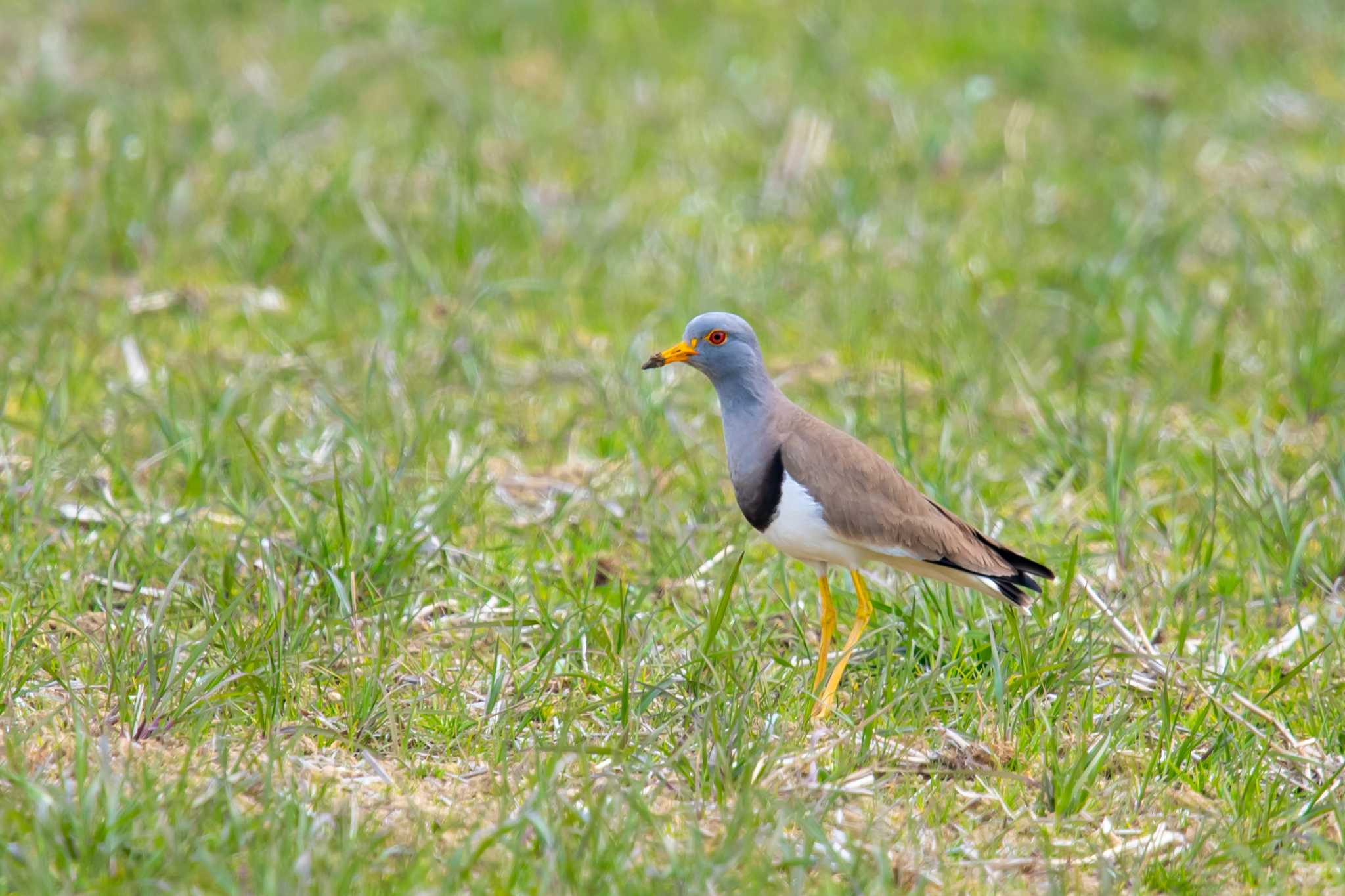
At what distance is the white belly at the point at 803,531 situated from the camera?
4.07m

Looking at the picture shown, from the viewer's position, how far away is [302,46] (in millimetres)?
9555

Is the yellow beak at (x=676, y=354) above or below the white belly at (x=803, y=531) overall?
above

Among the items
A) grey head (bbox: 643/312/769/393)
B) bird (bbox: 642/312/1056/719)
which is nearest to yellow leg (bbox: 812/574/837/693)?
bird (bbox: 642/312/1056/719)

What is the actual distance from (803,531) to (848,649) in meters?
0.34

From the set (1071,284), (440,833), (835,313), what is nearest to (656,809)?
(440,833)

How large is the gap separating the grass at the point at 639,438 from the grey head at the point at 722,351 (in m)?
0.70

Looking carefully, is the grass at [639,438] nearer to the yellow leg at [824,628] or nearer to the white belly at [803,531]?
the yellow leg at [824,628]

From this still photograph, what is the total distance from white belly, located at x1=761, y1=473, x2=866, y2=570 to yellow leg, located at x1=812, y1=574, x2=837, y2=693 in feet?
0.55

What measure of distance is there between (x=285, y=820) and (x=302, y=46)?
23.8 feet

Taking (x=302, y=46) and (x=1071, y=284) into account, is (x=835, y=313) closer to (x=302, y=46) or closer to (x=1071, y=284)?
(x=1071, y=284)

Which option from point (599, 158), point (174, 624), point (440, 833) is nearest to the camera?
point (440, 833)

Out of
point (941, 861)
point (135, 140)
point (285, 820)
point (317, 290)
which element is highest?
point (135, 140)

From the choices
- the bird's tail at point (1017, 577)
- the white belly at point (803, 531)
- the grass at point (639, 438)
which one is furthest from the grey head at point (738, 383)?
the bird's tail at point (1017, 577)

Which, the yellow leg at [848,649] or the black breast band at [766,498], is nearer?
the yellow leg at [848,649]
